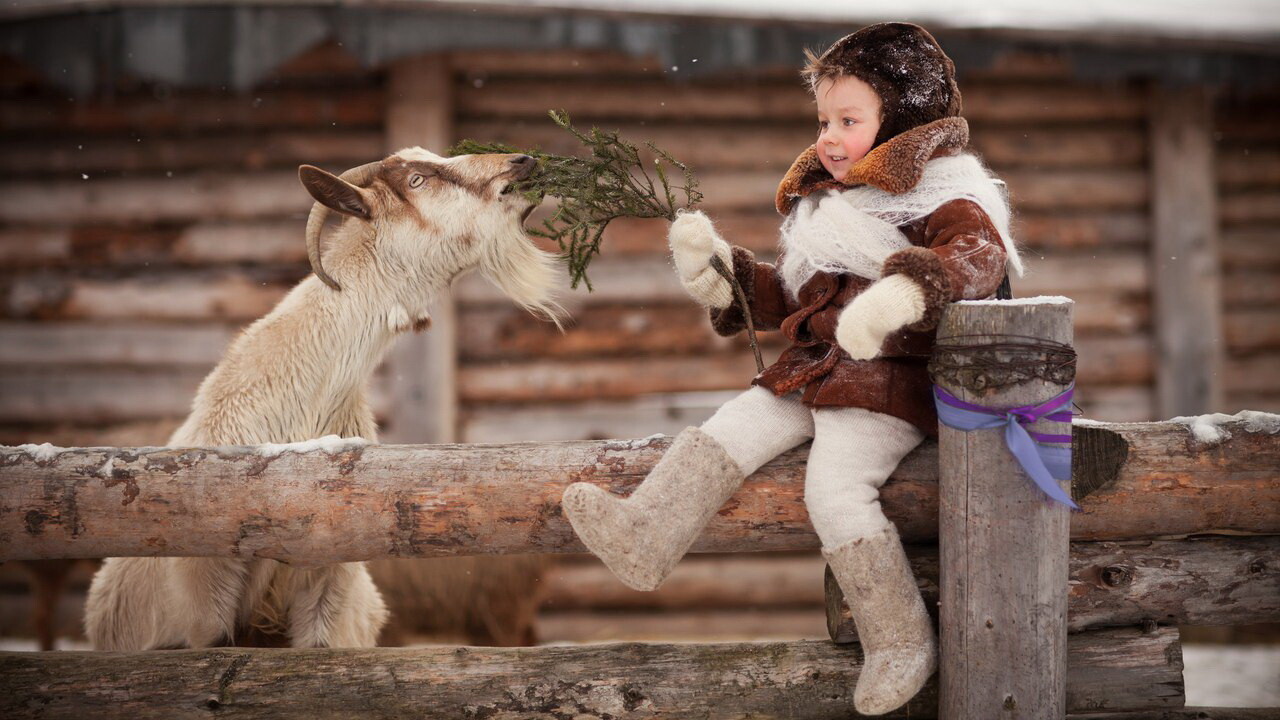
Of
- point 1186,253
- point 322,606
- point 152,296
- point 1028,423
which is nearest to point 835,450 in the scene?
point 1028,423

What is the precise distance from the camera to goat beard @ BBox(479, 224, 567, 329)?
2838 millimetres

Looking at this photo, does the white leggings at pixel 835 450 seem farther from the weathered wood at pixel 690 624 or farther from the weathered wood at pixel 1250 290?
the weathered wood at pixel 1250 290

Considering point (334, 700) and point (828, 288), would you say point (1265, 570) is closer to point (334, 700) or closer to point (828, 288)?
point (828, 288)

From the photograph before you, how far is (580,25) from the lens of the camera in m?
4.98

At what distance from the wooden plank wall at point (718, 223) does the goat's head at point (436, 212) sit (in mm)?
2784

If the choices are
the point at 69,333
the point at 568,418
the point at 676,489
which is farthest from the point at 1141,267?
the point at 69,333

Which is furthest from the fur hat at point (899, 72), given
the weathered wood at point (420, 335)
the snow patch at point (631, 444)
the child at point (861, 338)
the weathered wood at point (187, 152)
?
the weathered wood at point (187, 152)

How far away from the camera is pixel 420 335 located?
543 cm

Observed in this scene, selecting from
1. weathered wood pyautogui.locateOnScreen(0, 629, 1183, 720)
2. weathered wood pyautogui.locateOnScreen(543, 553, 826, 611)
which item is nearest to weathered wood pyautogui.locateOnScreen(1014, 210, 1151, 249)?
weathered wood pyautogui.locateOnScreen(543, 553, 826, 611)

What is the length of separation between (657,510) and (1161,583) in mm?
1377

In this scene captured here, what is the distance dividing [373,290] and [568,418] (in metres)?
2.93

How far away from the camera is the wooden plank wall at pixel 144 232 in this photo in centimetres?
562

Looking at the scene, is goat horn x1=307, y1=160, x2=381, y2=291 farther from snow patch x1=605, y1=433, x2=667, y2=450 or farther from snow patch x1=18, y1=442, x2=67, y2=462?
snow patch x1=605, y1=433, x2=667, y2=450

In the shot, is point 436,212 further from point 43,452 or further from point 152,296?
point 152,296
